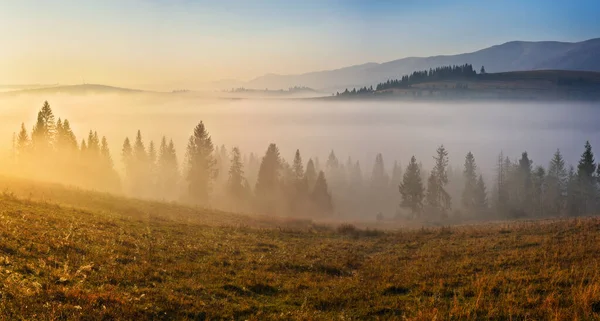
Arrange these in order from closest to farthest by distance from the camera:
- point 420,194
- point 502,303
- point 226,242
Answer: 1. point 502,303
2. point 226,242
3. point 420,194

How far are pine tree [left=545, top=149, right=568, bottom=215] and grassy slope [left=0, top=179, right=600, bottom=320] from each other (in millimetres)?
78898

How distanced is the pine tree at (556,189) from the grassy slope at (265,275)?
78.9m

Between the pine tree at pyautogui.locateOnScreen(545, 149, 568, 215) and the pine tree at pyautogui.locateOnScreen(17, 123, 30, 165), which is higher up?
the pine tree at pyautogui.locateOnScreen(17, 123, 30, 165)

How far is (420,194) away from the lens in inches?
3509

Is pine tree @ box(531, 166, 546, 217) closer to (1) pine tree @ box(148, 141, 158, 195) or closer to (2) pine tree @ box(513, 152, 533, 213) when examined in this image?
(2) pine tree @ box(513, 152, 533, 213)

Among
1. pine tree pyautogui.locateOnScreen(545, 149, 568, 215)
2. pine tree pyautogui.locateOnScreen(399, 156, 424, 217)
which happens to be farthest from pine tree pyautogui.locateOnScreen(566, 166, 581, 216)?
pine tree pyautogui.locateOnScreen(399, 156, 424, 217)

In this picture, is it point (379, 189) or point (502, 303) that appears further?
point (379, 189)

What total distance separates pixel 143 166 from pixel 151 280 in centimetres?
10400

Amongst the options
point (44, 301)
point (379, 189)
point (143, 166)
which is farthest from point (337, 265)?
point (379, 189)

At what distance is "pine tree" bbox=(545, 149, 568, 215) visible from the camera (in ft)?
301

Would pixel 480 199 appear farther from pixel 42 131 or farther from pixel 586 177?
pixel 42 131

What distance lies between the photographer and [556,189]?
96.6 metres

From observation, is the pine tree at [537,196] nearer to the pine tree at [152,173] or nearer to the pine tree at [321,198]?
the pine tree at [321,198]

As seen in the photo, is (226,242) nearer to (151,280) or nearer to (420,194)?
(151,280)
